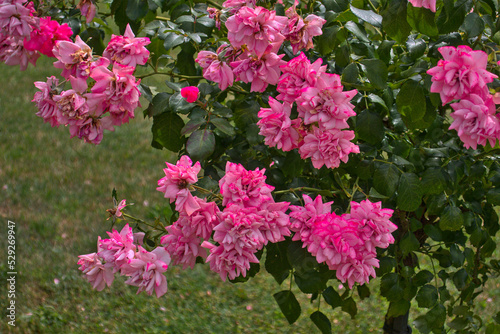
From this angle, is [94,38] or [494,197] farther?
[94,38]

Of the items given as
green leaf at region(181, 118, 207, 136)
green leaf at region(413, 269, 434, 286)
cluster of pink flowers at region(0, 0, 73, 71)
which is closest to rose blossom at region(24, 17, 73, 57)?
cluster of pink flowers at region(0, 0, 73, 71)

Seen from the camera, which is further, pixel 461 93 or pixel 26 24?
pixel 26 24

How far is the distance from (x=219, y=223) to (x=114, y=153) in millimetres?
3360

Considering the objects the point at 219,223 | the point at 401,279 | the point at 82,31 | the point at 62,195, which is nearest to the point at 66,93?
the point at 219,223

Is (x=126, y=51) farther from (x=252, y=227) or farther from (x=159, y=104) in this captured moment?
(x=252, y=227)

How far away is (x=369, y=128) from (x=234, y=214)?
0.45 meters

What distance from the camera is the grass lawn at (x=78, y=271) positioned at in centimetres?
270

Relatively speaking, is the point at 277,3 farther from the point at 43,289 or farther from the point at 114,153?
the point at 114,153

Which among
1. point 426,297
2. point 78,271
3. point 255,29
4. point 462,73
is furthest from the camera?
point 78,271

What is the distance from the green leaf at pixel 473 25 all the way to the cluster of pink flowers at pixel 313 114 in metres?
0.29

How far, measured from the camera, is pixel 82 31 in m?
1.57

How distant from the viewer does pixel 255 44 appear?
1.04 meters

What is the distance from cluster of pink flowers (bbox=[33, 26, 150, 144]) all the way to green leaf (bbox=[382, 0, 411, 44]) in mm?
490

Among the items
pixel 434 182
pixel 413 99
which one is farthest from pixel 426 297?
pixel 413 99
